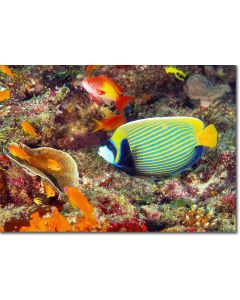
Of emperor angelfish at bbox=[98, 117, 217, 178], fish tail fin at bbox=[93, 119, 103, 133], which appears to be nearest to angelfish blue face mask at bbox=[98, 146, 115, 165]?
emperor angelfish at bbox=[98, 117, 217, 178]

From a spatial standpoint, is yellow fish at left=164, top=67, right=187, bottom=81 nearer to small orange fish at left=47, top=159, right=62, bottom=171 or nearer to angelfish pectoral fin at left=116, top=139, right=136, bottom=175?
angelfish pectoral fin at left=116, top=139, right=136, bottom=175

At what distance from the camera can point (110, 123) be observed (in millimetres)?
2980

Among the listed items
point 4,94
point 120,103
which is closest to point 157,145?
point 120,103

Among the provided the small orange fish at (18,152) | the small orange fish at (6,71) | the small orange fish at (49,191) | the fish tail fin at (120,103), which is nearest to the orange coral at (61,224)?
the small orange fish at (49,191)

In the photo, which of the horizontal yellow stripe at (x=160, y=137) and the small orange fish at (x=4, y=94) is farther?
the small orange fish at (x=4, y=94)

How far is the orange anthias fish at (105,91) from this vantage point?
115 inches

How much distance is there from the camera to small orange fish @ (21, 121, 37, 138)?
2.98 m

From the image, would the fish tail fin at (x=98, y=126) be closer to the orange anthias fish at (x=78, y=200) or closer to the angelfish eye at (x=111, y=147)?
the angelfish eye at (x=111, y=147)

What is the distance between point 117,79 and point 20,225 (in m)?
1.60

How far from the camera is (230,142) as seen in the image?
2.97 metres
